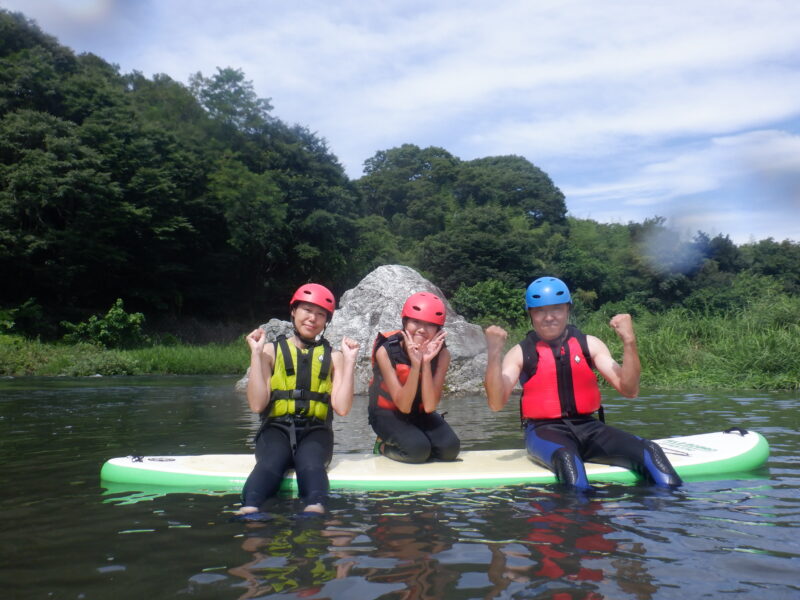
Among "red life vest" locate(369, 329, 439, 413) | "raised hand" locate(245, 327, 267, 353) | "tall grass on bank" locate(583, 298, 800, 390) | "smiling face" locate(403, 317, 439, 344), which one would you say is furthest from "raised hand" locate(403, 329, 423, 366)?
"tall grass on bank" locate(583, 298, 800, 390)

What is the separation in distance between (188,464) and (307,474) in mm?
1136

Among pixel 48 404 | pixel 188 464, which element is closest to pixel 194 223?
pixel 48 404

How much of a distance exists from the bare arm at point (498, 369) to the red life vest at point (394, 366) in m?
0.51

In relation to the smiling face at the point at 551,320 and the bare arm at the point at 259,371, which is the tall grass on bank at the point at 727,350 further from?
the bare arm at the point at 259,371

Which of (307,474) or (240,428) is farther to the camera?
(240,428)

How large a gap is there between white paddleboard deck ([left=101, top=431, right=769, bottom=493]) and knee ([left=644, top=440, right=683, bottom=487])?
143 millimetres

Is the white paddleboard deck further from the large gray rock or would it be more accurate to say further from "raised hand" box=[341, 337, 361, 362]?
the large gray rock

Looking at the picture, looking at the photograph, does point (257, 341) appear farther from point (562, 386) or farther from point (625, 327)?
point (625, 327)

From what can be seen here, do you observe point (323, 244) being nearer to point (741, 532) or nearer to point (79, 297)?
point (79, 297)

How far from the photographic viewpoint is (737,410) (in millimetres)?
8633

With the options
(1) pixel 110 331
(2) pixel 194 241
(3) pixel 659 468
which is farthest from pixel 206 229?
(3) pixel 659 468

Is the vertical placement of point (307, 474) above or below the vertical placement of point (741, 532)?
above

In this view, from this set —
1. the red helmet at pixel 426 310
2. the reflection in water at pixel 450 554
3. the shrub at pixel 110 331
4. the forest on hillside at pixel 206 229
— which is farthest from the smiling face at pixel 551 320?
the forest on hillside at pixel 206 229

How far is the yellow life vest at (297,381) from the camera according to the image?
4.50 meters
